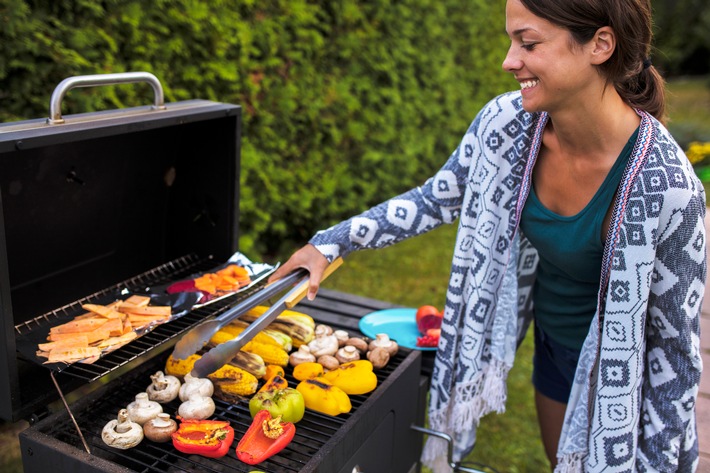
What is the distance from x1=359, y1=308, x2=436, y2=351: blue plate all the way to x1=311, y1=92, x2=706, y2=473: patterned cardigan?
193mm

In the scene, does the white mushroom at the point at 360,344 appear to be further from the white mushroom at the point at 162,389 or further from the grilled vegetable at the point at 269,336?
the white mushroom at the point at 162,389

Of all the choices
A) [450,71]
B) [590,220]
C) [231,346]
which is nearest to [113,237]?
[231,346]

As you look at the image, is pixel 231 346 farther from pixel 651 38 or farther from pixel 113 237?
pixel 651 38

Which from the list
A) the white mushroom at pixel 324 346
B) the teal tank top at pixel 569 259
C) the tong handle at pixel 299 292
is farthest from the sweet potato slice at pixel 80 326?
the teal tank top at pixel 569 259

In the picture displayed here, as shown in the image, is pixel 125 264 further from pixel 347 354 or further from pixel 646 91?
pixel 646 91

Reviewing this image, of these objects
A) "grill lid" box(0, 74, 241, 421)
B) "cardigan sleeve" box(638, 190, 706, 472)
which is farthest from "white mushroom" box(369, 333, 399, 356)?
"cardigan sleeve" box(638, 190, 706, 472)

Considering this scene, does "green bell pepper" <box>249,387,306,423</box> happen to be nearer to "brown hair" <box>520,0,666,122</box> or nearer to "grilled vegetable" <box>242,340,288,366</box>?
"grilled vegetable" <box>242,340,288,366</box>

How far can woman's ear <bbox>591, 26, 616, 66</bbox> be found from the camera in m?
1.61

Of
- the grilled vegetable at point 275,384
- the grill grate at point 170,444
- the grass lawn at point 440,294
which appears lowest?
the grass lawn at point 440,294

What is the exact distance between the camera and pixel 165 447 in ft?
5.20

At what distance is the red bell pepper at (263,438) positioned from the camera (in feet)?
4.98

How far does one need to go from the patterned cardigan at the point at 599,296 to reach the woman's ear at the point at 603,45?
22 cm

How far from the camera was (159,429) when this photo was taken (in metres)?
1.57

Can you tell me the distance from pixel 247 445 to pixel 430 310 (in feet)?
3.40
